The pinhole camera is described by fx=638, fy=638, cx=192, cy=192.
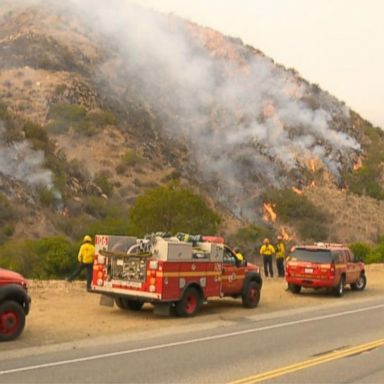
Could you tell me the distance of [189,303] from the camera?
1636 centimetres

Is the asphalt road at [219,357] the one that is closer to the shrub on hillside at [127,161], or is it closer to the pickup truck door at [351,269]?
the pickup truck door at [351,269]

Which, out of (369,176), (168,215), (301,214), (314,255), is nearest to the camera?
(314,255)

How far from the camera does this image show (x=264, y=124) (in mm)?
75625

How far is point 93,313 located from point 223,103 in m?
63.5

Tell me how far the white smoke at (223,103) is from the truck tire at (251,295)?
4297 centimetres

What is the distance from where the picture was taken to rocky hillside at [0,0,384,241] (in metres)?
51.0

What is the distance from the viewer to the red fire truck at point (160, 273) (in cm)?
1548

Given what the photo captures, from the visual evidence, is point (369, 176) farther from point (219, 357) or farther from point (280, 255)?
point (219, 357)

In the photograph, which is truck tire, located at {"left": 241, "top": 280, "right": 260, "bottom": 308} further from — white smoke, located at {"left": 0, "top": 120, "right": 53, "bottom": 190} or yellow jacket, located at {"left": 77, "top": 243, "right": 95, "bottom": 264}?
white smoke, located at {"left": 0, "top": 120, "right": 53, "bottom": 190}

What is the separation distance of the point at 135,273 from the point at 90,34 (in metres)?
74.5

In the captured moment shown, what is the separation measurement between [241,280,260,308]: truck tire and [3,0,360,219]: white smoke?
1692 inches

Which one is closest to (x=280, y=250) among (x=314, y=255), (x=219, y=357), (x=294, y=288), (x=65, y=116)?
(x=294, y=288)

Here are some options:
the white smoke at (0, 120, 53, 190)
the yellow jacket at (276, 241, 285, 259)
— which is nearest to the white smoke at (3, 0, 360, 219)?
the white smoke at (0, 120, 53, 190)

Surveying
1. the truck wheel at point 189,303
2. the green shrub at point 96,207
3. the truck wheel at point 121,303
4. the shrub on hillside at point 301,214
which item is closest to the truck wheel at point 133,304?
the truck wheel at point 121,303
